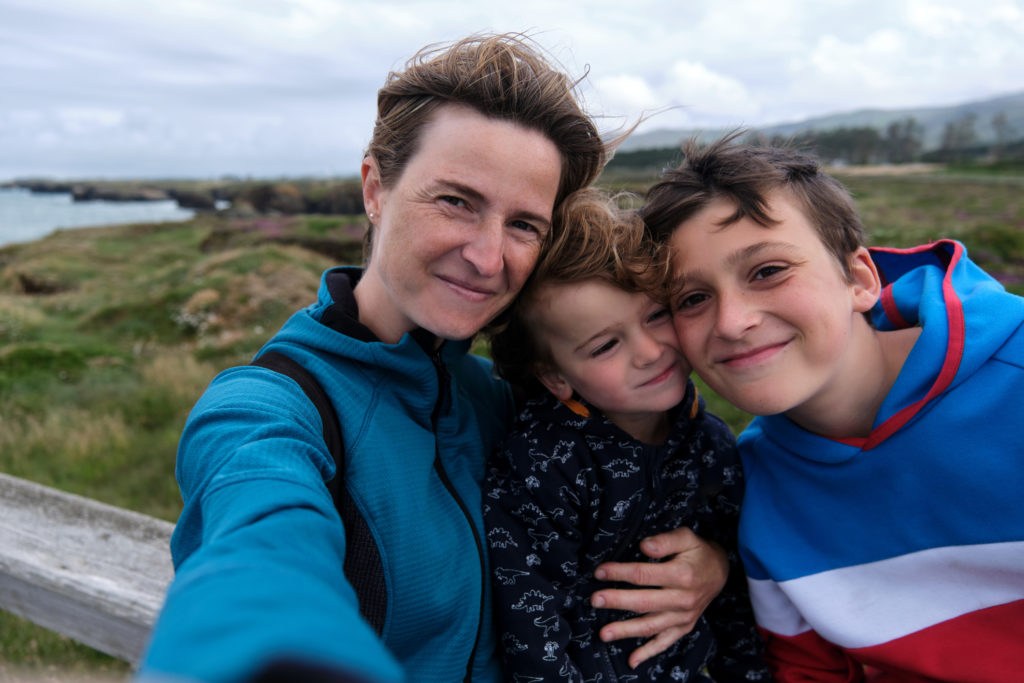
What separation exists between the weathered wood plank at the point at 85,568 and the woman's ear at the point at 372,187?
5.85 feet

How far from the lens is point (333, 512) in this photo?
122 centimetres

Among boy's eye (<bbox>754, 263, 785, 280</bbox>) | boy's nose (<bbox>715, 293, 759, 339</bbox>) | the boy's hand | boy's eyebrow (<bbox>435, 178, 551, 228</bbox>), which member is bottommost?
the boy's hand

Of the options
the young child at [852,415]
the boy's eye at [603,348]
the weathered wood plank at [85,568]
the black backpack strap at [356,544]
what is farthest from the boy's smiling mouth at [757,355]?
the weathered wood plank at [85,568]

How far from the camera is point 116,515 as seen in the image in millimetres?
2924

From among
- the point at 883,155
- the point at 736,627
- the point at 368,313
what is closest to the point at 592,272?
the point at 368,313

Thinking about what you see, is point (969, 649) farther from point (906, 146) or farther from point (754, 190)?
point (906, 146)

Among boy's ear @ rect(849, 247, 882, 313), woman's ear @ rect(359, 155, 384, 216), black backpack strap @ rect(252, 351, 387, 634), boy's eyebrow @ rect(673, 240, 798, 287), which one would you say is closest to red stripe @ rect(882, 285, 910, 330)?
boy's ear @ rect(849, 247, 882, 313)

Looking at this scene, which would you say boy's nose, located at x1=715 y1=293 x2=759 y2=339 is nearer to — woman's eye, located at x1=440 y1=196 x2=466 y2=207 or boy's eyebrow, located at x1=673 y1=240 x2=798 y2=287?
boy's eyebrow, located at x1=673 y1=240 x2=798 y2=287

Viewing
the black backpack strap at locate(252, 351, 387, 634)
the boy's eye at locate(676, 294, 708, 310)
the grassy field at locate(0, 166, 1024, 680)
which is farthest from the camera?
the grassy field at locate(0, 166, 1024, 680)

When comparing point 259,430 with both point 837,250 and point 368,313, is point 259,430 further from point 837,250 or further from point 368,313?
point 837,250

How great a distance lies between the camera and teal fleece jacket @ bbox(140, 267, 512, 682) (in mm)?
676

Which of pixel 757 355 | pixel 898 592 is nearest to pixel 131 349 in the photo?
pixel 757 355

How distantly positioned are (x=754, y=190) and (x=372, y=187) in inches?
51.7

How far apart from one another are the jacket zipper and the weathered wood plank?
140 cm
